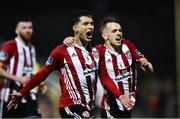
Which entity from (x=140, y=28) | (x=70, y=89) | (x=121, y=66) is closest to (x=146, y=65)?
(x=121, y=66)

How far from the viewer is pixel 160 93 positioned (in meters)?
21.0

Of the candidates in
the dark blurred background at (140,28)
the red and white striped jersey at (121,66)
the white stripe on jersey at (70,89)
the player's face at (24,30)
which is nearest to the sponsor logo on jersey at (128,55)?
the red and white striped jersey at (121,66)

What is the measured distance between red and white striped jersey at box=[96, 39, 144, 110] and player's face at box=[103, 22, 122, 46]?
274mm

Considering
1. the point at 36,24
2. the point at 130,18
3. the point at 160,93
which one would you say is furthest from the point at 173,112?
the point at 36,24

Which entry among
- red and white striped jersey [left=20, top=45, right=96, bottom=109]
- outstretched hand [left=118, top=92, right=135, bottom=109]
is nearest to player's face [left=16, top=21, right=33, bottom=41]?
red and white striped jersey [left=20, top=45, right=96, bottom=109]

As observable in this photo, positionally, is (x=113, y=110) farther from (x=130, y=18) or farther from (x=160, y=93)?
(x=130, y=18)

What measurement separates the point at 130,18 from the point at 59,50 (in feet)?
49.5

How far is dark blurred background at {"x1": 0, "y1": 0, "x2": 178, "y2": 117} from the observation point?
2080cm

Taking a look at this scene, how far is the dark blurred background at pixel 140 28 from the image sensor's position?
2080 cm

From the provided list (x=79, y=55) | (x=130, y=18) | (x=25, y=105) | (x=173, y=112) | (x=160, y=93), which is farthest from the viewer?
(x=130, y=18)

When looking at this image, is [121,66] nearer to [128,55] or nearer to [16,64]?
[128,55]

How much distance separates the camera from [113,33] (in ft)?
24.5

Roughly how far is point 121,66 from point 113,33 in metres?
0.57

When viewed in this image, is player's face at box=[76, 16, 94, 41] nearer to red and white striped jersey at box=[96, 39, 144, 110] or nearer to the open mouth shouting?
the open mouth shouting
